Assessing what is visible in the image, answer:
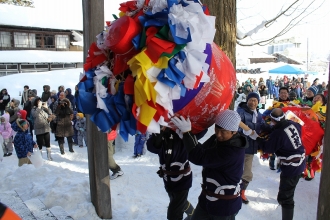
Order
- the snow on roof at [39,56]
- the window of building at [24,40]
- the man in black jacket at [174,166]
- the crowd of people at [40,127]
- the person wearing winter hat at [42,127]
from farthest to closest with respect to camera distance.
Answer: the window of building at [24,40] → the snow on roof at [39,56] → the person wearing winter hat at [42,127] → the crowd of people at [40,127] → the man in black jacket at [174,166]

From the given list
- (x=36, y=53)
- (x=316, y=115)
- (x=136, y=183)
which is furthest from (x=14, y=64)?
(x=316, y=115)

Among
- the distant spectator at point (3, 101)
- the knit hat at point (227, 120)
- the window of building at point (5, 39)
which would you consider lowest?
the distant spectator at point (3, 101)

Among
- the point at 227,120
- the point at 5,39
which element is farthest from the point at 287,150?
the point at 5,39

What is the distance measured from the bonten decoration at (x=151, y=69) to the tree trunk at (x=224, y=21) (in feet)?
4.37

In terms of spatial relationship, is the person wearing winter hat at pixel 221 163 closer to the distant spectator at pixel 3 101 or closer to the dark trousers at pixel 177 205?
the dark trousers at pixel 177 205

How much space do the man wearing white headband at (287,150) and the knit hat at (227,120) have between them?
4.69ft

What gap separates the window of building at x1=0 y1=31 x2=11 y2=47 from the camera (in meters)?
22.5

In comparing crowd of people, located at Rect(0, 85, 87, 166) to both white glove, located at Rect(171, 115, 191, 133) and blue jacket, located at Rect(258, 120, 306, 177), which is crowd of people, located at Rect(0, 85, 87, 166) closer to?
blue jacket, located at Rect(258, 120, 306, 177)

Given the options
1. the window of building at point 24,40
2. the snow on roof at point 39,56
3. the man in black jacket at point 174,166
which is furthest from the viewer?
the window of building at point 24,40

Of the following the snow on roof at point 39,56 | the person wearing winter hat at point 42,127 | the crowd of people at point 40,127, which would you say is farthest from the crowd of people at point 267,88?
the snow on roof at point 39,56

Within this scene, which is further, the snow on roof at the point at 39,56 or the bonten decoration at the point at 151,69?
the snow on roof at the point at 39,56

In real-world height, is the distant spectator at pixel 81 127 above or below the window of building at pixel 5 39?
below

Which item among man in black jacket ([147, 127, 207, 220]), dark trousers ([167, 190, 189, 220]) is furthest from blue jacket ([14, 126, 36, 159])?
dark trousers ([167, 190, 189, 220])

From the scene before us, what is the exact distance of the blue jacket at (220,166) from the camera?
8.14 feet
